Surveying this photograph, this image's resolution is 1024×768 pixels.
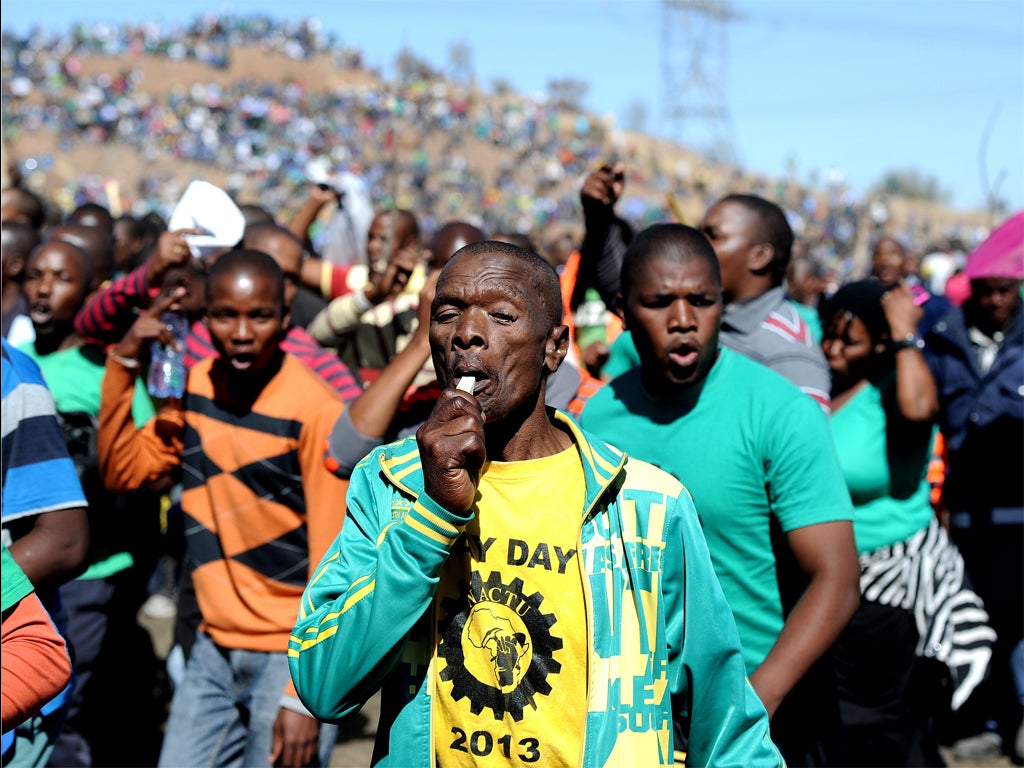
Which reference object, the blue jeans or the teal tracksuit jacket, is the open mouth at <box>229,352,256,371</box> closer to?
the blue jeans

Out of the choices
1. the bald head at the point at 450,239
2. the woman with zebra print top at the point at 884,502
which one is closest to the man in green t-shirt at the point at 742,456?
the woman with zebra print top at the point at 884,502

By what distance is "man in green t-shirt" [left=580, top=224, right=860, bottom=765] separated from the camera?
106 inches

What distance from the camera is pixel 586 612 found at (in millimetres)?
1979

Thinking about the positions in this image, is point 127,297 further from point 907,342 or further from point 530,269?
point 907,342

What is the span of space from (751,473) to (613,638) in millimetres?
930

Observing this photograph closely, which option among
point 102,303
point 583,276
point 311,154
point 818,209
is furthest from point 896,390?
point 818,209

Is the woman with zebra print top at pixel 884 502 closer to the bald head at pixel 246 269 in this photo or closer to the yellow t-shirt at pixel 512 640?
the bald head at pixel 246 269

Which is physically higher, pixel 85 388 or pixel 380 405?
pixel 380 405

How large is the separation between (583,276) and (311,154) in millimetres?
34447

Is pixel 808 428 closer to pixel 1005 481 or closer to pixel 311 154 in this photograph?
pixel 1005 481

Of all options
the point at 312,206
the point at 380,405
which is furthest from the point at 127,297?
the point at 312,206

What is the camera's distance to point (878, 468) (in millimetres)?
4035

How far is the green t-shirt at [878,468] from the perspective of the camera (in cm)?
404

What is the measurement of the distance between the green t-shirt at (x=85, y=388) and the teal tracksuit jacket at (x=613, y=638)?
2.41 metres
